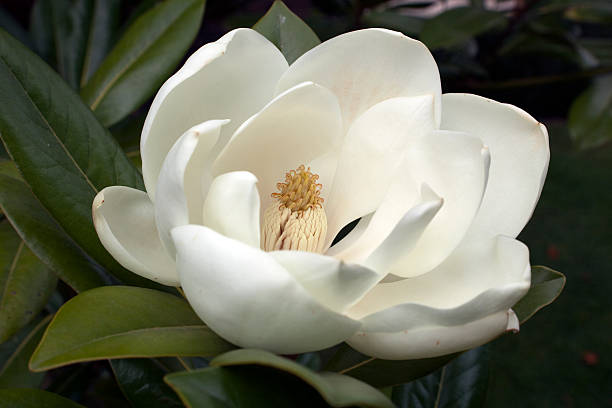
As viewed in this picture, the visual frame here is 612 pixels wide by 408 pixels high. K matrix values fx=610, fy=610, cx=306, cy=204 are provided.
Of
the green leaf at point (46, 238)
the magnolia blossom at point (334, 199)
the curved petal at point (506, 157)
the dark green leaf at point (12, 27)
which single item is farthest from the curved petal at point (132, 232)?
the dark green leaf at point (12, 27)

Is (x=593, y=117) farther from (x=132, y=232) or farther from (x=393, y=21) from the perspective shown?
(x=132, y=232)

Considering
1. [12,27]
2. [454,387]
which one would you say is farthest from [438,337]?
[12,27]

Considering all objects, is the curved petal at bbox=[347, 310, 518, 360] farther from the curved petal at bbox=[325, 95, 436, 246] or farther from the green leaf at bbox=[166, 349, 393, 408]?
the curved petal at bbox=[325, 95, 436, 246]

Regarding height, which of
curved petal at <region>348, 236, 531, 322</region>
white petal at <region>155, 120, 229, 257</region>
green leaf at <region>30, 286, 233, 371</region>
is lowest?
curved petal at <region>348, 236, 531, 322</region>

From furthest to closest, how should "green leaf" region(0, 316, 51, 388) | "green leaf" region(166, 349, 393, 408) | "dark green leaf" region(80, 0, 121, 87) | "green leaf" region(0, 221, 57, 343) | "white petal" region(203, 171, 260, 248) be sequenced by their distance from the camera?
"dark green leaf" region(80, 0, 121, 87)
"green leaf" region(0, 316, 51, 388)
"green leaf" region(0, 221, 57, 343)
"white petal" region(203, 171, 260, 248)
"green leaf" region(166, 349, 393, 408)

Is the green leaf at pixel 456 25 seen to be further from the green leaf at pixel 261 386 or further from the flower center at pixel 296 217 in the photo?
the green leaf at pixel 261 386

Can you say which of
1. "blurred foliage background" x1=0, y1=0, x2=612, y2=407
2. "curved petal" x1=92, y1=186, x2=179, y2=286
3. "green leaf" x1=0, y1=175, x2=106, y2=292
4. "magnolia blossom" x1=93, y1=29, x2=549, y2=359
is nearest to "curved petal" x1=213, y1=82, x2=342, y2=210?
"magnolia blossom" x1=93, y1=29, x2=549, y2=359

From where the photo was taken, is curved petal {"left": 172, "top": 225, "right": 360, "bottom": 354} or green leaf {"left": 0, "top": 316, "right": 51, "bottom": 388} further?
green leaf {"left": 0, "top": 316, "right": 51, "bottom": 388}
